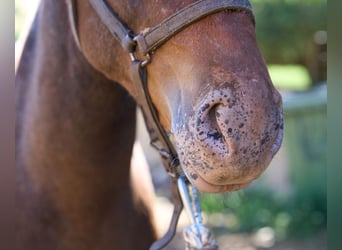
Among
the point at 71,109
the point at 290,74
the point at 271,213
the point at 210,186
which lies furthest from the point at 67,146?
the point at 290,74

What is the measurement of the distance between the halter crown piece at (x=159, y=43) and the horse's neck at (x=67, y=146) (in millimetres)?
133

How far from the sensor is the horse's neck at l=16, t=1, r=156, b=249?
161cm

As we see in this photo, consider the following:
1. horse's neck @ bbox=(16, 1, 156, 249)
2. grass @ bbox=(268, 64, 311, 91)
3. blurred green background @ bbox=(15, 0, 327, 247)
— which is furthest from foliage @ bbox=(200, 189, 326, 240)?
grass @ bbox=(268, 64, 311, 91)

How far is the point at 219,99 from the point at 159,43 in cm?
22

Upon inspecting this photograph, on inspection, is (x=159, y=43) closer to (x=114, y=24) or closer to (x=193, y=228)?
(x=114, y=24)

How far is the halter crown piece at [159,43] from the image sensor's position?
1174 millimetres

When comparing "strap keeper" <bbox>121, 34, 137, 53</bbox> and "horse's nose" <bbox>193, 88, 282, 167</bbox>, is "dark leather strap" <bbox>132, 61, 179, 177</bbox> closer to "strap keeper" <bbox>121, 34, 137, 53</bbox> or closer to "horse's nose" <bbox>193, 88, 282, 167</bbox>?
"strap keeper" <bbox>121, 34, 137, 53</bbox>

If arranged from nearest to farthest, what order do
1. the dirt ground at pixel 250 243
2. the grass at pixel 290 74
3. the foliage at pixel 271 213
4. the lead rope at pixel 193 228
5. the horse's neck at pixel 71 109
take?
the lead rope at pixel 193 228, the horse's neck at pixel 71 109, the dirt ground at pixel 250 243, the foliage at pixel 271 213, the grass at pixel 290 74

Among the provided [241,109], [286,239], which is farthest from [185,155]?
[286,239]

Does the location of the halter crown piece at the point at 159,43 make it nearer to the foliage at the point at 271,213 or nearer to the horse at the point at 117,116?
the horse at the point at 117,116

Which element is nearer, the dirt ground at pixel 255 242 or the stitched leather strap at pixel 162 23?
the stitched leather strap at pixel 162 23

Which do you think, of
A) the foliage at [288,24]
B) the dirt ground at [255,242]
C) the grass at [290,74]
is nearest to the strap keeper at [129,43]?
the dirt ground at [255,242]

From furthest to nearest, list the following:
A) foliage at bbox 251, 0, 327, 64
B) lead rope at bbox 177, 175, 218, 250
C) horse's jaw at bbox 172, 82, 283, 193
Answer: foliage at bbox 251, 0, 327, 64 → lead rope at bbox 177, 175, 218, 250 → horse's jaw at bbox 172, 82, 283, 193

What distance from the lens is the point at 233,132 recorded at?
1066 millimetres
